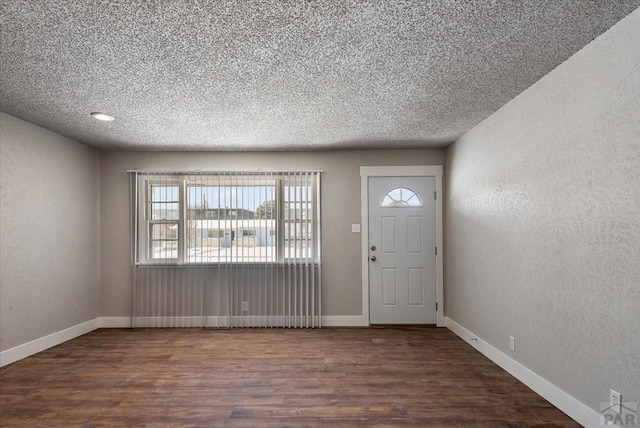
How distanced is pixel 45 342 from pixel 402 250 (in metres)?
4.41

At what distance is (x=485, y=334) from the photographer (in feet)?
12.6

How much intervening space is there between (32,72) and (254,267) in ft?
10.6

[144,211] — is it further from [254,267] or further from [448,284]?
[448,284]

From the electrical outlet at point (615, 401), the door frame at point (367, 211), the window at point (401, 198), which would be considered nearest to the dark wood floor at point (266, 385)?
the electrical outlet at point (615, 401)

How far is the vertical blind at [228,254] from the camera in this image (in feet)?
16.7

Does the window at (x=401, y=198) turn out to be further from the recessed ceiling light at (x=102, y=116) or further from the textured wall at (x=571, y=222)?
the recessed ceiling light at (x=102, y=116)

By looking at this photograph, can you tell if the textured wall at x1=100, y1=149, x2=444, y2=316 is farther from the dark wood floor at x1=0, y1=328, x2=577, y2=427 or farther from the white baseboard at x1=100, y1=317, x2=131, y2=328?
the dark wood floor at x1=0, y1=328, x2=577, y2=427

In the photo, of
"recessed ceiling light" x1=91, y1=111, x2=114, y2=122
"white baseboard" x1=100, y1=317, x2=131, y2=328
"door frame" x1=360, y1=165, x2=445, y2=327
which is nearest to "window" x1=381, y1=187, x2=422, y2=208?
"door frame" x1=360, y1=165, x2=445, y2=327

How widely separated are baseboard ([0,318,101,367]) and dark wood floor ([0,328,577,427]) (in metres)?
0.09

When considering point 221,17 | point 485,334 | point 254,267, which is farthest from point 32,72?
point 485,334

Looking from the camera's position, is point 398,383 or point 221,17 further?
point 398,383

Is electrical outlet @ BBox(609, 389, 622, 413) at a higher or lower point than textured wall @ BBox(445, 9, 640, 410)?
lower

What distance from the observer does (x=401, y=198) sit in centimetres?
521

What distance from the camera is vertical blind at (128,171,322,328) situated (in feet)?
16.7
